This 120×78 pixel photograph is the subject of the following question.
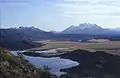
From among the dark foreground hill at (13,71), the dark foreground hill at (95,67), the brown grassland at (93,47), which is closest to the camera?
the dark foreground hill at (13,71)

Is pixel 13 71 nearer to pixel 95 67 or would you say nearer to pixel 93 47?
pixel 95 67

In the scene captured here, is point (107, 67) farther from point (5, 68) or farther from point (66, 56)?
point (5, 68)

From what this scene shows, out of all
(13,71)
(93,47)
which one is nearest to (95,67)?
(13,71)

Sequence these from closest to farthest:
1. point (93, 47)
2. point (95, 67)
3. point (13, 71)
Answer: point (13, 71)
point (95, 67)
point (93, 47)

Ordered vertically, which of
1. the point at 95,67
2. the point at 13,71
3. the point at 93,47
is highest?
the point at 13,71

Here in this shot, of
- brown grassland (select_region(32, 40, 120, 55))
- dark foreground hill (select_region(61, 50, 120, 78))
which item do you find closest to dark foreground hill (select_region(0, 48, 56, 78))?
dark foreground hill (select_region(61, 50, 120, 78))

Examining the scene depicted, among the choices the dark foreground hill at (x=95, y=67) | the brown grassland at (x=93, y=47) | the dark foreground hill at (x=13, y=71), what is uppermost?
the dark foreground hill at (x=13, y=71)

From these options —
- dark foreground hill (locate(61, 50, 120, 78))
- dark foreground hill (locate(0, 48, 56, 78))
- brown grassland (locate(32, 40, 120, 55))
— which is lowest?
brown grassland (locate(32, 40, 120, 55))

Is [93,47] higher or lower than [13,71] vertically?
lower

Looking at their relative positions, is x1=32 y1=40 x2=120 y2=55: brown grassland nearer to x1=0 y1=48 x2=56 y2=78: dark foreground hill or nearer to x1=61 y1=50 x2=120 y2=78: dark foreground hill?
x1=61 y1=50 x2=120 y2=78: dark foreground hill

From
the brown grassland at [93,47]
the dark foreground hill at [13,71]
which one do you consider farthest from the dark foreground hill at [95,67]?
the dark foreground hill at [13,71]

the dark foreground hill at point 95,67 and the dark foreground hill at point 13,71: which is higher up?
the dark foreground hill at point 13,71

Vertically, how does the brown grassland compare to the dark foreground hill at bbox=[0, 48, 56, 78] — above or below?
below

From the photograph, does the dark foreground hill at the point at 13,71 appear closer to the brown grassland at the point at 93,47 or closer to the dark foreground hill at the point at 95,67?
the dark foreground hill at the point at 95,67
